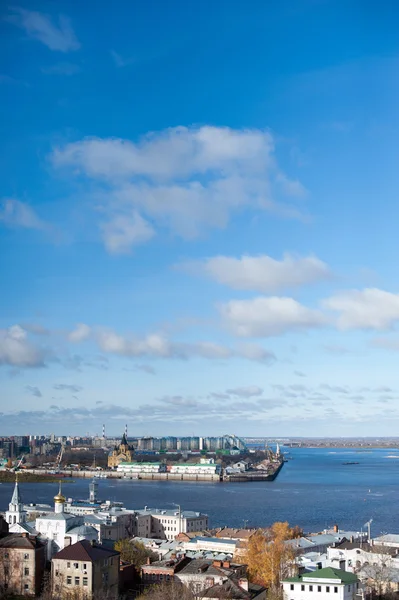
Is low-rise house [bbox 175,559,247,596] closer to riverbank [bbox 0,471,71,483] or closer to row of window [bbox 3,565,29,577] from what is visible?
row of window [bbox 3,565,29,577]

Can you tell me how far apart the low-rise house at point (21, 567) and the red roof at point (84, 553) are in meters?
0.92

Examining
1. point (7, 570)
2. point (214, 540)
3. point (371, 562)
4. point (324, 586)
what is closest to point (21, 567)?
point (7, 570)

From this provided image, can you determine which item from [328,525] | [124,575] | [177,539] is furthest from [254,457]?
[124,575]

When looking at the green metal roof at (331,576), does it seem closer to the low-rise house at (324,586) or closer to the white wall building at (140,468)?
the low-rise house at (324,586)

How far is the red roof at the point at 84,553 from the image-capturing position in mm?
15323

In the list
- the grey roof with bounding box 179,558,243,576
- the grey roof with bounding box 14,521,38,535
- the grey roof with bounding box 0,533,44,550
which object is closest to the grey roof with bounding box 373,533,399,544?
the grey roof with bounding box 179,558,243,576

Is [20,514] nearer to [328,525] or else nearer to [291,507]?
[328,525]

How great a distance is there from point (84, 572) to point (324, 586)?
4.63 m

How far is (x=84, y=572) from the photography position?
50.0 feet

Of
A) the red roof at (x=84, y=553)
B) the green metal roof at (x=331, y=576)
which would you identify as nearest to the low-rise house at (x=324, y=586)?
the green metal roof at (x=331, y=576)

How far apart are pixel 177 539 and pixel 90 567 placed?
32.4 feet

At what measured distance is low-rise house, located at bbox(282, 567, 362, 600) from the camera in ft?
47.4

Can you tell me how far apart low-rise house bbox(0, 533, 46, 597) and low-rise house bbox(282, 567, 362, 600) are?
16.8ft

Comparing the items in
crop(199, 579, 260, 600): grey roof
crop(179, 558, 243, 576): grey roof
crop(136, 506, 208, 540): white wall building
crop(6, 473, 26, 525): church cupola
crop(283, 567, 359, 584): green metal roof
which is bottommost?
crop(136, 506, 208, 540): white wall building
